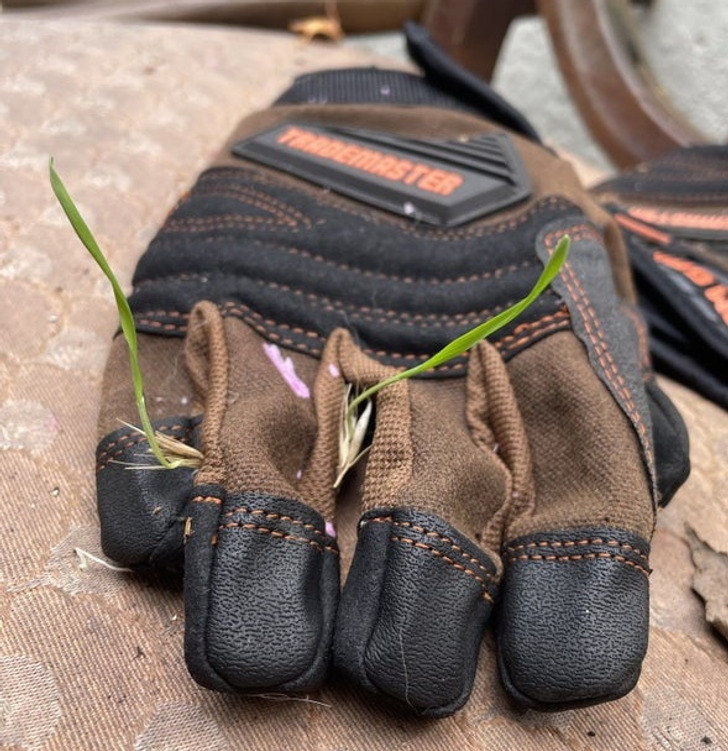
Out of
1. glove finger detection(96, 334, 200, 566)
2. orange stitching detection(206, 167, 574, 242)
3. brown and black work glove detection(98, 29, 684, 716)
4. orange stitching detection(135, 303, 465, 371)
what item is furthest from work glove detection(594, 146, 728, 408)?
glove finger detection(96, 334, 200, 566)

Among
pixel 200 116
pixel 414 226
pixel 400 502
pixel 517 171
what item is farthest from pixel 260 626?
pixel 200 116

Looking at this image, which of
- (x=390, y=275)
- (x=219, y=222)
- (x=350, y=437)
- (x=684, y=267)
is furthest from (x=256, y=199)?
(x=684, y=267)

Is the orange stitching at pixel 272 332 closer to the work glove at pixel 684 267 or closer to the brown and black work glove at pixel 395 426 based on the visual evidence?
the brown and black work glove at pixel 395 426

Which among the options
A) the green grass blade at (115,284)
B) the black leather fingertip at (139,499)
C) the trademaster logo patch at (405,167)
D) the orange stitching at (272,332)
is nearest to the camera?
the green grass blade at (115,284)

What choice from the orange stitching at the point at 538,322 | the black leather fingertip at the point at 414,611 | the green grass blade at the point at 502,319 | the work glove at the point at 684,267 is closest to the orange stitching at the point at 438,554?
the black leather fingertip at the point at 414,611

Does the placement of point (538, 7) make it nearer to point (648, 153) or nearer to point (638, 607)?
point (648, 153)

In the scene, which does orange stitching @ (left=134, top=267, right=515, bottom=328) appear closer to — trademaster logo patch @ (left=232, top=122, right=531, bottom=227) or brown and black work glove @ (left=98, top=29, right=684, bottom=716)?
brown and black work glove @ (left=98, top=29, right=684, bottom=716)

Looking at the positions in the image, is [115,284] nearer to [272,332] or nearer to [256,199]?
[272,332]
